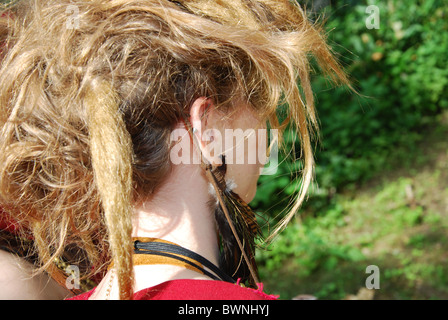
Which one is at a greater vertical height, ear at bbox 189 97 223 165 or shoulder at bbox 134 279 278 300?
ear at bbox 189 97 223 165

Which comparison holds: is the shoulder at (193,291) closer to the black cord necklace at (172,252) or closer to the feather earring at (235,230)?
the black cord necklace at (172,252)

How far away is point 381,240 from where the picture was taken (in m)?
3.61

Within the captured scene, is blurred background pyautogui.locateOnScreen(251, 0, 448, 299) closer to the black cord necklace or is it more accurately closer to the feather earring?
the feather earring

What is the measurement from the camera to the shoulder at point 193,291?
1061 millimetres

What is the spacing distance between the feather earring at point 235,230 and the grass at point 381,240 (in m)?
1.82

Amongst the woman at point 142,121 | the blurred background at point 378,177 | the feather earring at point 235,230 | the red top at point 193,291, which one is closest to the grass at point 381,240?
the blurred background at point 378,177

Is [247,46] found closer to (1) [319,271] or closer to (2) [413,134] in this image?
(1) [319,271]

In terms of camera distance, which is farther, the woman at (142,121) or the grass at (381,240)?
the grass at (381,240)

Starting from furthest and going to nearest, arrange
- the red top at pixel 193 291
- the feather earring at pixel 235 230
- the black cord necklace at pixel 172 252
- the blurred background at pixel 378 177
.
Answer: the blurred background at pixel 378 177
the feather earring at pixel 235 230
the black cord necklace at pixel 172 252
the red top at pixel 193 291

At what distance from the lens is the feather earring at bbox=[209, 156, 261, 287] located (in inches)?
52.2

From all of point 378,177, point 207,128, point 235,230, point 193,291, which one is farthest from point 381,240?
point 193,291

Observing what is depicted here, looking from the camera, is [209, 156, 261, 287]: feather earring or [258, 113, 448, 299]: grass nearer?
[209, 156, 261, 287]: feather earring

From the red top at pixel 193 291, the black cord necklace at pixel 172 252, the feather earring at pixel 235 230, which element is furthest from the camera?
the feather earring at pixel 235 230

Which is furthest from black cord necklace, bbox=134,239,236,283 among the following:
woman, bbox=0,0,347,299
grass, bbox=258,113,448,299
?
grass, bbox=258,113,448,299
